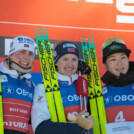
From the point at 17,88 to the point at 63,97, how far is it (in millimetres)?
418

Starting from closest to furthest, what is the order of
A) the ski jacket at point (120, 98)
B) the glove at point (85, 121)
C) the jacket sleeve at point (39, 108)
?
the glove at point (85, 121) < the jacket sleeve at point (39, 108) < the ski jacket at point (120, 98)

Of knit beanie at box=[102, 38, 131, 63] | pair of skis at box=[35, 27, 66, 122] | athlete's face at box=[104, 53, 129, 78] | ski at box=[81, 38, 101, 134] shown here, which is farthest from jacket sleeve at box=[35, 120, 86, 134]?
knit beanie at box=[102, 38, 131, 63]

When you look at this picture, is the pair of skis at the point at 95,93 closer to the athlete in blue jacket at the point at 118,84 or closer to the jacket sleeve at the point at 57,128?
the athlete in blue jacket at the point at 118,84

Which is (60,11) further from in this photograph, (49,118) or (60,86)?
(49,118)

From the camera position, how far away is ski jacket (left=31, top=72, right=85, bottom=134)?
7.85 ft

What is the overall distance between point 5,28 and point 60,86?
1.14m

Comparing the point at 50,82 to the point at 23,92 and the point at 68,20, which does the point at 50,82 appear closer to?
the point at 23,92

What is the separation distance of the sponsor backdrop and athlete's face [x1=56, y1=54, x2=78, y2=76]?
0.68m

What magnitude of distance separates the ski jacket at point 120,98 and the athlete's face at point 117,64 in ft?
0.16

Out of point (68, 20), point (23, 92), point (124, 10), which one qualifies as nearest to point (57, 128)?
point (23, 92)

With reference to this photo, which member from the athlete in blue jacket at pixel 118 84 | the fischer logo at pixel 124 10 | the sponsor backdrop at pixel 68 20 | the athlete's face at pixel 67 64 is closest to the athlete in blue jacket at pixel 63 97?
the athlete's face at pixel 67 64

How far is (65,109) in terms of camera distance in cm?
272

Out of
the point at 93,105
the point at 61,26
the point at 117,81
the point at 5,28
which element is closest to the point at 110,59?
the point at 117,81

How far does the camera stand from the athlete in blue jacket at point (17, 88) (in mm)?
2643
